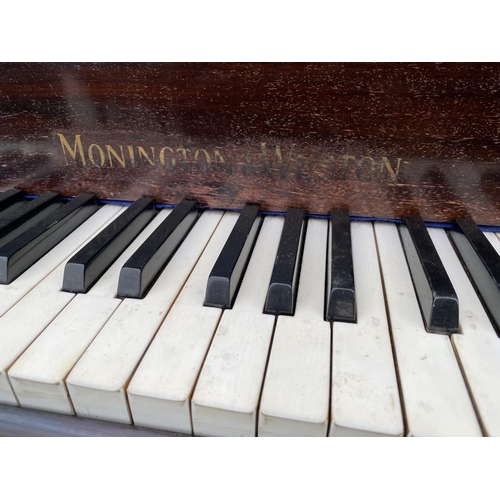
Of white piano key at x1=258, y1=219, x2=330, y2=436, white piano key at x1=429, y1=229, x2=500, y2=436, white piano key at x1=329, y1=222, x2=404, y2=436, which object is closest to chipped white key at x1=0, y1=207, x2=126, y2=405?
white piano key at x1=258, y1=219, x2=330, y2=436

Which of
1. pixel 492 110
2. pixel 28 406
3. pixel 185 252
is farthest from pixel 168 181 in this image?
pixel 492 110

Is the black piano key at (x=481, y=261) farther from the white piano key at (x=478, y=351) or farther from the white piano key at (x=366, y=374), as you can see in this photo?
the white piano key at (x=366, y=374)

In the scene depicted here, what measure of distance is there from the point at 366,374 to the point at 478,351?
0.22 metres

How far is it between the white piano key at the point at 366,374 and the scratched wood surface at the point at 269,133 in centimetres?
35

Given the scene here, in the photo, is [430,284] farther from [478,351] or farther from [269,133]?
[269,133]

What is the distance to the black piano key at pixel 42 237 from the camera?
3.37ft

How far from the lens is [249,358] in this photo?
0.78m

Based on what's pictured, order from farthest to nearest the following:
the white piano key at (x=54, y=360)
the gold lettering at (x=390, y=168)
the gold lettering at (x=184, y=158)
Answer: the gold lettering at (x=184, y=158)
the gold lettering at (x=390, y=168)
the white piano key at (x=54, y=360)

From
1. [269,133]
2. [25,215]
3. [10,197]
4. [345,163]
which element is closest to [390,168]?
[345,163]

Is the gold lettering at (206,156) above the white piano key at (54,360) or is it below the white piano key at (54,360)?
above

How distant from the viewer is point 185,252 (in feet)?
3.64

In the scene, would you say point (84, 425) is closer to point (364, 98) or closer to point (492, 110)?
point (364, 98)

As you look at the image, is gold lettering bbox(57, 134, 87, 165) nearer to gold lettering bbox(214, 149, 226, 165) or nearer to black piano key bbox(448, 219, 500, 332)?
gold lettering bbox(214, 149, 226, 165)

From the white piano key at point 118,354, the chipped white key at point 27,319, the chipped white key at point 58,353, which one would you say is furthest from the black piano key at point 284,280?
the chipped white key at point 27,319
